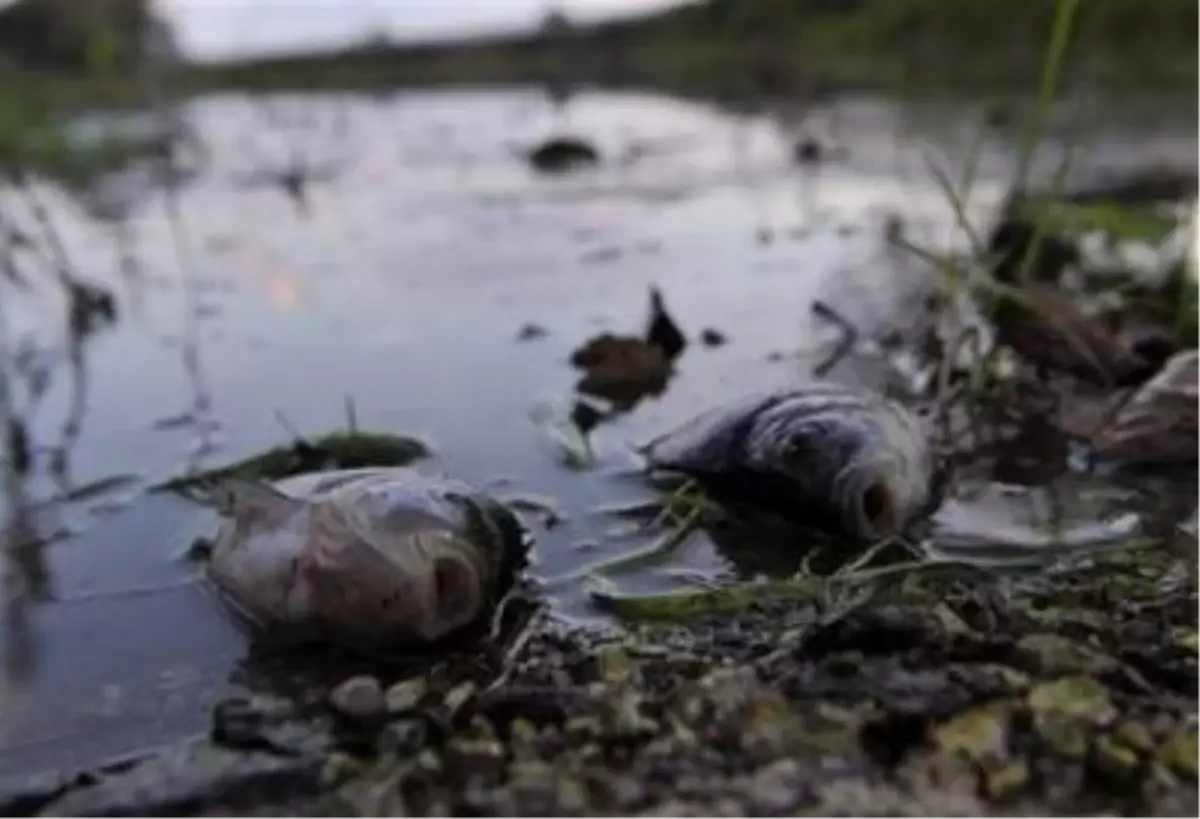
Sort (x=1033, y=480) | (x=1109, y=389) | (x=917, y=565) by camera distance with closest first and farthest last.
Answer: (x=917, y=565) → (x=1033, y=480) → (x=1109, y=389)

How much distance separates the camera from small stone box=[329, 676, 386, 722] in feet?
6.17

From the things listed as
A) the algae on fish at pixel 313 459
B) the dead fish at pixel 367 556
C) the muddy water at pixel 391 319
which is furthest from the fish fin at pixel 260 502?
the algae on fish at pixel 313 459

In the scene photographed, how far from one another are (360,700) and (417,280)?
380cm

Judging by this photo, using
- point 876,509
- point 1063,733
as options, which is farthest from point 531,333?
point 1063,733

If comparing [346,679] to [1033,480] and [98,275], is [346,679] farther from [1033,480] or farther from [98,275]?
[98,275]

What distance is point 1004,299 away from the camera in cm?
361

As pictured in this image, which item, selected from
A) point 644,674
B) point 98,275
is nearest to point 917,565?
point 644,674

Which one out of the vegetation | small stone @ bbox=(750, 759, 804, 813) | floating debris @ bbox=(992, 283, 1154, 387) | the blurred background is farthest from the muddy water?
the vegetation

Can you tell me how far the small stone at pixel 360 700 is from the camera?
74.1 inches

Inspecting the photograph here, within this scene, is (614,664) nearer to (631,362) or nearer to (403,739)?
(403,739)

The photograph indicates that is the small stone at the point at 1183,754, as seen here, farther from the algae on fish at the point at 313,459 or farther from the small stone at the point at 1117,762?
the algae on fish at the point at 313,459

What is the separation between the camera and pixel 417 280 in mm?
5582

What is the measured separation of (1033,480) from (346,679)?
1462 mm

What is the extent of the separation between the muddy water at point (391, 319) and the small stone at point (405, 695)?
0.26 metres
